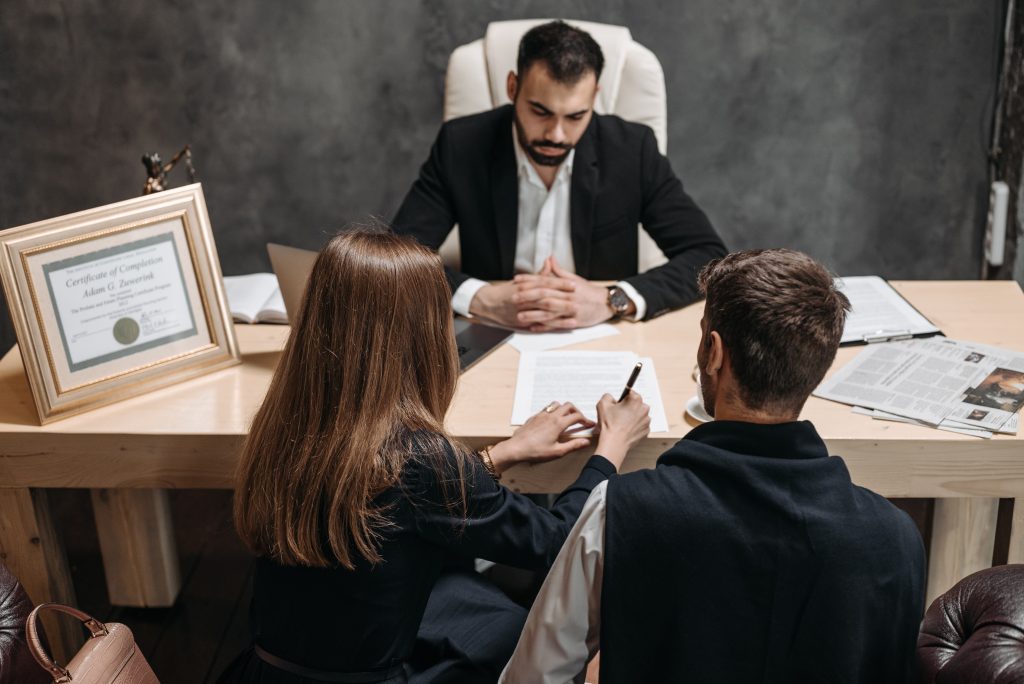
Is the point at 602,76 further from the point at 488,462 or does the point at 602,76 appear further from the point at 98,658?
the point at 98,658

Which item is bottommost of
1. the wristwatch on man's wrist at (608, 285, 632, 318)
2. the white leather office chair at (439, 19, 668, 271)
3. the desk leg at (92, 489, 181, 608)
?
the desk leg at (92, 489, 181, 608)

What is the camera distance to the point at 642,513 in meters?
1.16

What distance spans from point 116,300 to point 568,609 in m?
0.97

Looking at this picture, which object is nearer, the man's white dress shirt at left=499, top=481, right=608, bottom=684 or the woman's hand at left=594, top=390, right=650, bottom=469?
the man's white dress shirt at left=499, top=481, right=608, bottom=684

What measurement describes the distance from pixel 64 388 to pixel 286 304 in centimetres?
40

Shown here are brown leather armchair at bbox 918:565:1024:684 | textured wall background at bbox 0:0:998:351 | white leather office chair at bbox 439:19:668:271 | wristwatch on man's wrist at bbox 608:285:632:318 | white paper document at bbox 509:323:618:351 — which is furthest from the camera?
textured wall background at bbox 0:0:998:351

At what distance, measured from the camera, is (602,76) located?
2.60 metres

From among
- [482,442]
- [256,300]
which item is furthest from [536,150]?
[482,442]

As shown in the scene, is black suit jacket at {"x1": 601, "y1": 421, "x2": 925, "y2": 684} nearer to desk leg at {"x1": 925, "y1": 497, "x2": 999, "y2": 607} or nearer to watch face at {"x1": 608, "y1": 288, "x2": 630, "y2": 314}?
desk leg at {"x1": 925, "y1": 497, "x2": 999, "y2": 607}

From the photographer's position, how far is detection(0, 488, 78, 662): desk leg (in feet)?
5.69

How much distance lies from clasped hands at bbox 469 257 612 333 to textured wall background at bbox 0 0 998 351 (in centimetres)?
147

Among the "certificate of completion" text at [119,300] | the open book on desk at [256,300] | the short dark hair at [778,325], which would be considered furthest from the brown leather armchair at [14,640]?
the short dark hair at [778,325]

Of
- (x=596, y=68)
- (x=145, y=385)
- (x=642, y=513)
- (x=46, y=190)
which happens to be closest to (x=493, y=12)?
(x=596, y=68)

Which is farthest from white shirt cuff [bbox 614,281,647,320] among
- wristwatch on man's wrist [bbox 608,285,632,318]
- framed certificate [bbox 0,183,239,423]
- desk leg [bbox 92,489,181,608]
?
desk leg [bbox 92,489,181,608]
